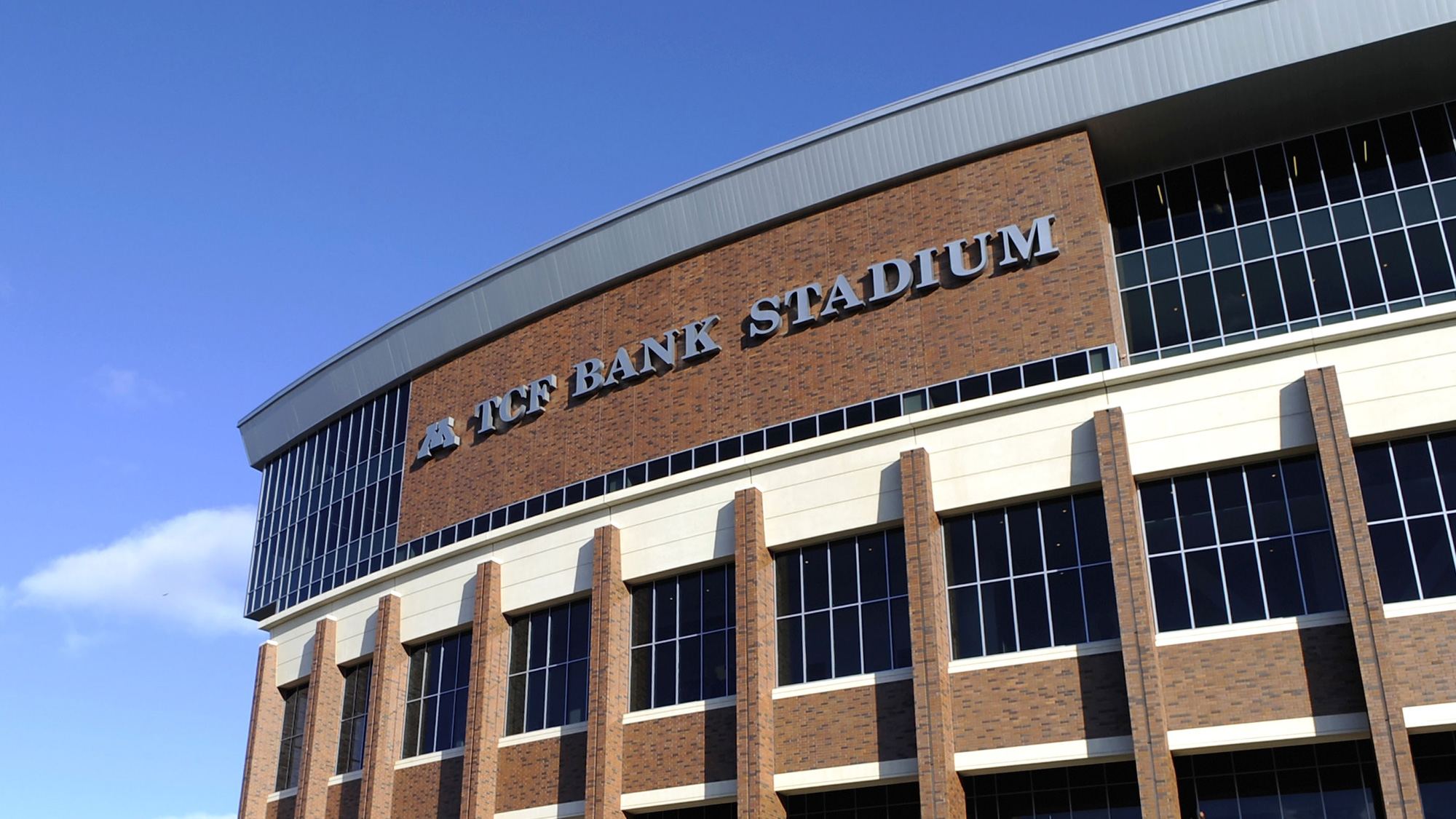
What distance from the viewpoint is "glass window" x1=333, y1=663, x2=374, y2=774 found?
36.1 meters

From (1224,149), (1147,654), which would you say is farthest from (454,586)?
(1224,149)

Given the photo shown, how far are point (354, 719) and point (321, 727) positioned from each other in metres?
0.87

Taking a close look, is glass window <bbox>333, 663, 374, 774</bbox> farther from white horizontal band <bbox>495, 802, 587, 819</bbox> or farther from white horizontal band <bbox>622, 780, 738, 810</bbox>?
white horizontal band <bbox>622, 780, 738, 810</bbox>

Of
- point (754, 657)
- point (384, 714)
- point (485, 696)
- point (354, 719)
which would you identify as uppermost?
point (354, 719)

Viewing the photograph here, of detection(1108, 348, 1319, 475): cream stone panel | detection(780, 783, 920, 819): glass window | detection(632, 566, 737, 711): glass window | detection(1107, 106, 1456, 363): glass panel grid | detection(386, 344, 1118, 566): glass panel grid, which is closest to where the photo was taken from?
detection(1108, 348, 1319, 475): cream stone panel

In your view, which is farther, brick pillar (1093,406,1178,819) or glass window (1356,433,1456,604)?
glass window (1356,433,1456,604)

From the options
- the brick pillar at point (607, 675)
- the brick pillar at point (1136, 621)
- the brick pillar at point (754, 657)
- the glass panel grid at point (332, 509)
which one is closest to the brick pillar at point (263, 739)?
the glass panel grid at point (332, 509)

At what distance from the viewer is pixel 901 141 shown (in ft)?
103

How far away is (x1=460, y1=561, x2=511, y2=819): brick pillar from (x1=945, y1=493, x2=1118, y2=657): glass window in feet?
38.5

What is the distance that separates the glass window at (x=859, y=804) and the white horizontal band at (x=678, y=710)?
92.2 inches

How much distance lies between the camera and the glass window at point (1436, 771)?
72.1 feet

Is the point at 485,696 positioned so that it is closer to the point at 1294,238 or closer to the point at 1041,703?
the point at 1041,703

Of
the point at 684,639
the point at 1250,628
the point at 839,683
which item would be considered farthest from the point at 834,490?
the point at 1250,628

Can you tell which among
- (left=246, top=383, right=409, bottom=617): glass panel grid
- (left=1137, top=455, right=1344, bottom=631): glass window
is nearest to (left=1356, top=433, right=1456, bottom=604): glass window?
(left=1137, top=455, right=1344, bottom=631): glass window
